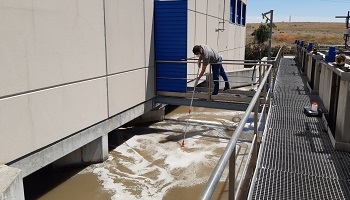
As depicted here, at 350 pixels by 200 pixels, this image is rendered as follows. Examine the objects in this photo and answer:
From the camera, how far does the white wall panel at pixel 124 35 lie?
24.1 ft

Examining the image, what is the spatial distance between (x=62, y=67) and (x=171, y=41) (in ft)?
14.1

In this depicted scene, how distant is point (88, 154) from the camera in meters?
7.43

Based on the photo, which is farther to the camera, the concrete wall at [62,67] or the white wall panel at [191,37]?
A: the white wall panel at [191,37]

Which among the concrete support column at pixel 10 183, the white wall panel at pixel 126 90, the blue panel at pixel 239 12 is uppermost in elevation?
the blue panel at pixel 239 12

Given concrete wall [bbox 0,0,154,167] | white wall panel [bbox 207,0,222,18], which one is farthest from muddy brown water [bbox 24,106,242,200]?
white wall panel [bbox 207,0,222,18]

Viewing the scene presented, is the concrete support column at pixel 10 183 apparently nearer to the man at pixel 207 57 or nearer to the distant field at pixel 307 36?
the man at pixel 207 57

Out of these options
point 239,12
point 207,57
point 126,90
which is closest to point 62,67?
point 126,90

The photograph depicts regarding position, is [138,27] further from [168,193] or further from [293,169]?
[293,169]

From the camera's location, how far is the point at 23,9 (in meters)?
4.83

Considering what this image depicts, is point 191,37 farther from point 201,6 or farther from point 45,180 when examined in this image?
point 45,180

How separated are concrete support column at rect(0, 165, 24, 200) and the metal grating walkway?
2942mm

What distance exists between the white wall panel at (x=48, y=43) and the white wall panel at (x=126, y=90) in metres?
0.79

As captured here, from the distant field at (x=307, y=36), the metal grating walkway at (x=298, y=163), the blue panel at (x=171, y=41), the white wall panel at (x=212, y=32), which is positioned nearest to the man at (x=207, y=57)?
the blue panel at (x=171, y=41)

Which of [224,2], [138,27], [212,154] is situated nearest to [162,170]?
[212,154]
